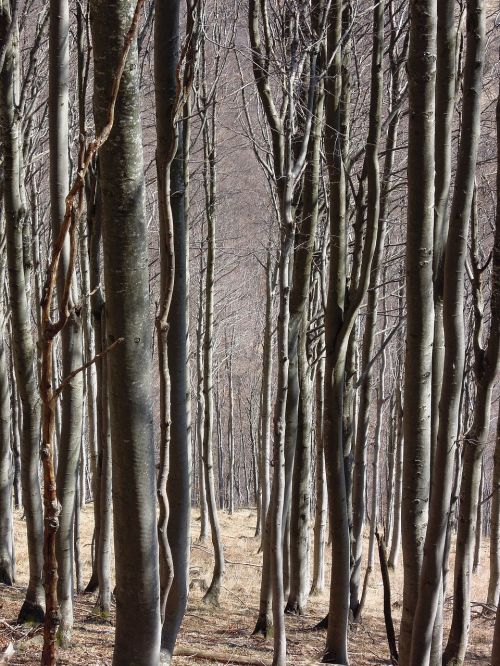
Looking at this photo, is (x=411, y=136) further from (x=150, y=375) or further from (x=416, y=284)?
(x=150, y=375)

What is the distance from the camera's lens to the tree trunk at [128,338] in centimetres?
211

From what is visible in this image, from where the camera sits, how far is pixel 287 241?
5.21 metres

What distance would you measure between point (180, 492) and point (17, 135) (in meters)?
2.82

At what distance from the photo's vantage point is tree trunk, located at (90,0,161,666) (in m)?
2.11

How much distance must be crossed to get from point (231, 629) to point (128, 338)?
6524 mm

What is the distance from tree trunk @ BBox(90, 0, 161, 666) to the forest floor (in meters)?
0.74

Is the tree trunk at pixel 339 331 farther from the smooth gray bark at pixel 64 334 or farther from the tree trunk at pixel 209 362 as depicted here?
the tree trunk at pixel 209 362

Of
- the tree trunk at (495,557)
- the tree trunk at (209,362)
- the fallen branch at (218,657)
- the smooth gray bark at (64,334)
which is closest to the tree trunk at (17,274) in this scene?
the smooth gray bark at (64,334)

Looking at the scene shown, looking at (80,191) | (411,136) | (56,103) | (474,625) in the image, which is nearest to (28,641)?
(56,103)

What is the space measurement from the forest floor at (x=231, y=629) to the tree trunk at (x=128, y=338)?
2.44 ft

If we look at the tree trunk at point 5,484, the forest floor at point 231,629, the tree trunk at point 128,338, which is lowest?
the forest floor at point 231,629

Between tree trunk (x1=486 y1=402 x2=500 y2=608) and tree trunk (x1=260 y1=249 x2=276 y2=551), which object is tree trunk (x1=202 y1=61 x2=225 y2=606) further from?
tree trunk (x1=486 y1=402 x2=500 y2=608)

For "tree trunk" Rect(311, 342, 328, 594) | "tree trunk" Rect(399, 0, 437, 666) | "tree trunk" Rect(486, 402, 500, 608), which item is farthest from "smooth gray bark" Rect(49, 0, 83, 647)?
"tree trunk" Rect(486, 402, 500, 608)

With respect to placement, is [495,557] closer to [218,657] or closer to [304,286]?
[218,657]
